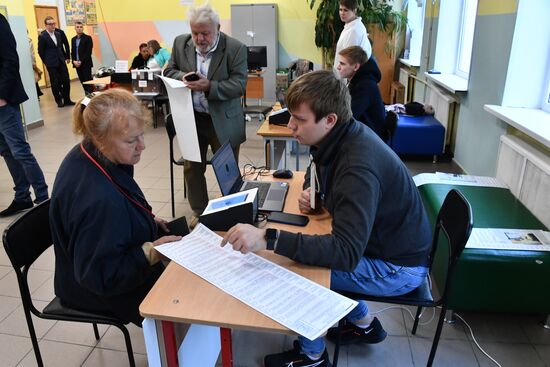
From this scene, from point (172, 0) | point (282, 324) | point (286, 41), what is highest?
point (172, 0)

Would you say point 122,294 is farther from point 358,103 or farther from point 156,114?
point 156,114

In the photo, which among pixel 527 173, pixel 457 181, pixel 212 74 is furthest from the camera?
pixel 457 181

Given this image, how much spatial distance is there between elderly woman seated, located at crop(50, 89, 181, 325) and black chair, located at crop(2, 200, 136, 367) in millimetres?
78

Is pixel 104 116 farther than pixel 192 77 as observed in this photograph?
No

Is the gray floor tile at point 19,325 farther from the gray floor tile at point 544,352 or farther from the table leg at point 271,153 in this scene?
the gray floor tile at point 544,352

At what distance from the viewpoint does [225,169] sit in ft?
6.23

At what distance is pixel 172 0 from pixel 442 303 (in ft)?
25.9

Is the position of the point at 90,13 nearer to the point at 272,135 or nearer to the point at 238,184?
the point at 272,135

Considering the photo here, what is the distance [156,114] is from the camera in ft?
22.0

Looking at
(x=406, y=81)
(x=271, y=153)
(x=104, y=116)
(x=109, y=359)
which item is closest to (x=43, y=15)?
(x=406, y=81)

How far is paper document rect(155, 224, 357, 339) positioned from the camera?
3.71ft

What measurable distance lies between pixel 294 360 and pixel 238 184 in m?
0.81

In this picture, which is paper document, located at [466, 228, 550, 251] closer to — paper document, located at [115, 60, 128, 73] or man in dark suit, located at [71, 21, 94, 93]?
paper document, located at [115, 60, 128, 73]

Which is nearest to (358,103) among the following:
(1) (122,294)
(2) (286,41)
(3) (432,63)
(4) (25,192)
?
(1) (122,294)
